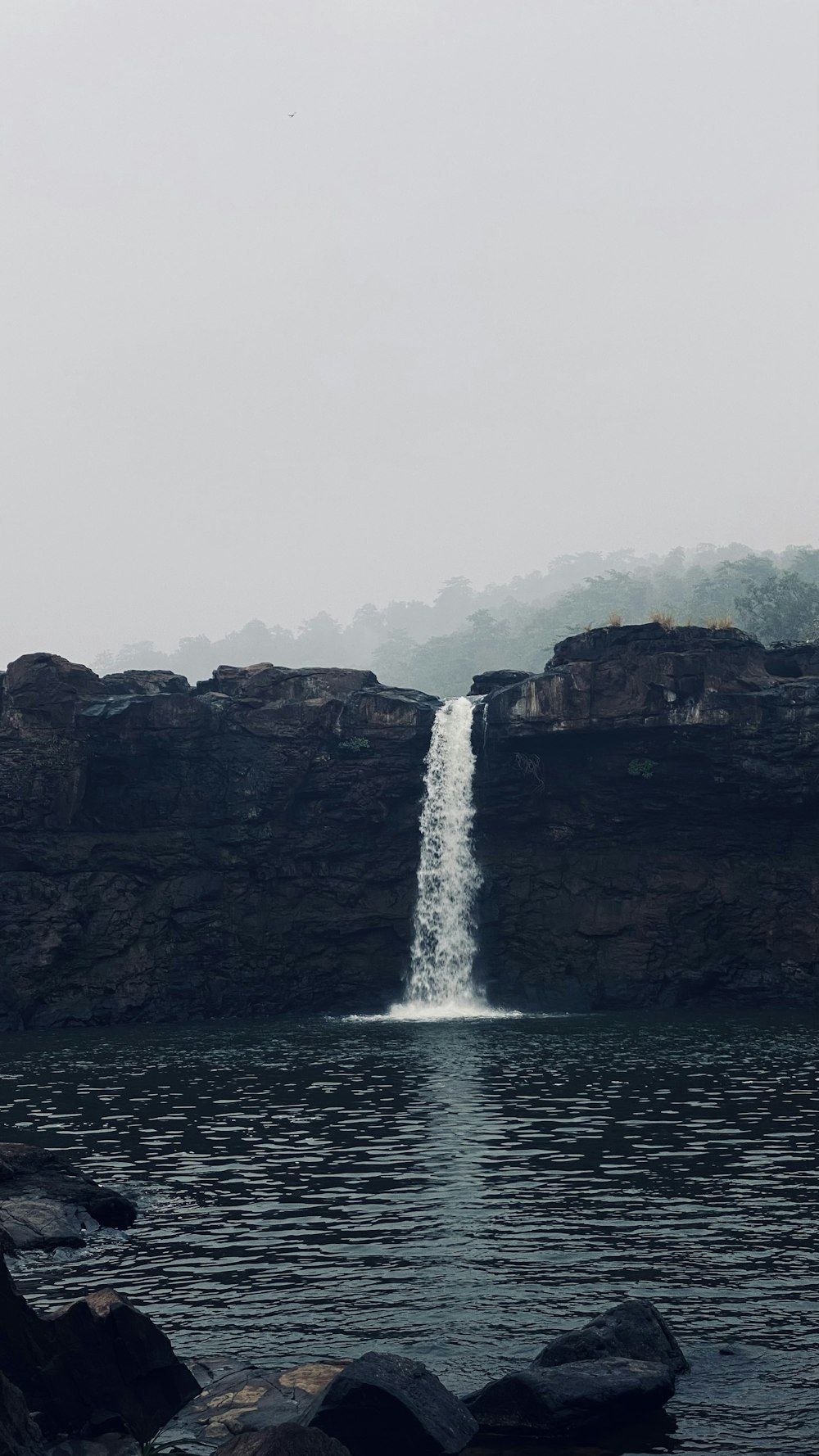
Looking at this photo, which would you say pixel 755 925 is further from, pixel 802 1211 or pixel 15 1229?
pixel 15 1229

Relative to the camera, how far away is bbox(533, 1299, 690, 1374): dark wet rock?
1597 centimetres

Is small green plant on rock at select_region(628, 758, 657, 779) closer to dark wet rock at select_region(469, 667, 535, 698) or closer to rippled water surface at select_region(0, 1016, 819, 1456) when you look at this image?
dark wet rock at select_region(469, 667, 535, 698)

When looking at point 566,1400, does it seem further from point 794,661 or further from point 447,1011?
point 794,661

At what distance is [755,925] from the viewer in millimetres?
62312

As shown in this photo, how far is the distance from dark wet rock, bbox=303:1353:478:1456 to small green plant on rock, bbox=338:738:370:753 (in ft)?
167

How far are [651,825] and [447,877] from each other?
10.6 meters

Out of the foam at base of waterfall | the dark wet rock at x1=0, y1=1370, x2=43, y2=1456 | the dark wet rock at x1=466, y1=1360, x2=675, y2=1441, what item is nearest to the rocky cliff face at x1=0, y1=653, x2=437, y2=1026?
the foam at base of waterfall

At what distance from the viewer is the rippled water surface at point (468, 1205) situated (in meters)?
17.4

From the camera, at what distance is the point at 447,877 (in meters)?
65.8

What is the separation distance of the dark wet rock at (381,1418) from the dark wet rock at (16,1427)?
115 inches

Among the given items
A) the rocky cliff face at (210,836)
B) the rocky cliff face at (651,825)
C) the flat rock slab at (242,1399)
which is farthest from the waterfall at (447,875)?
the flat rock slab at (242,1399)

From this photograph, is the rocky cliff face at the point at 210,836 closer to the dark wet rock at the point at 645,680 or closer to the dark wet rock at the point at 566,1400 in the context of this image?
the dark wet rock at the point at 645,680

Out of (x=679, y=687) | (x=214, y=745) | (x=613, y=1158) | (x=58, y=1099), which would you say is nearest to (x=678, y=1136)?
(x=613, y=1158)

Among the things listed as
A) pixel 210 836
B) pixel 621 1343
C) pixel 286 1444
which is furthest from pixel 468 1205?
pixel 210 836
